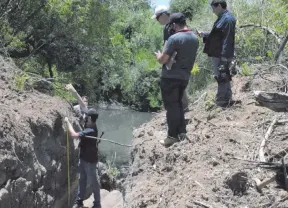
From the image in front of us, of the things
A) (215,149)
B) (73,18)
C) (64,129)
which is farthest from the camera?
(73,18)

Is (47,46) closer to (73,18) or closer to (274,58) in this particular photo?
(73,18)

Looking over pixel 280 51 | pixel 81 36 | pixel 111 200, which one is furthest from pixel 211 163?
pixel 81 36

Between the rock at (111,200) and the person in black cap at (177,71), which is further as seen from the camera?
the rock at (111,200)

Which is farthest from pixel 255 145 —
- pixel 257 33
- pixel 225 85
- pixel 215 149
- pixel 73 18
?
pixel 73 18

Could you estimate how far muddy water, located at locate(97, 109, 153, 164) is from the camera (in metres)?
28.5

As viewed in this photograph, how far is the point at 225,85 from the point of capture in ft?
23.9

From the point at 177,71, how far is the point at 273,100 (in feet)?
4.36

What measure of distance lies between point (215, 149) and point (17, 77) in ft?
18.6

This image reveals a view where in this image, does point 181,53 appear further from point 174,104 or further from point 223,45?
point 223,45

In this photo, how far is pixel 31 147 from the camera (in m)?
8.62

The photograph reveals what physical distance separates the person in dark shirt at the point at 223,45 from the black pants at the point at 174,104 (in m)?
0.91

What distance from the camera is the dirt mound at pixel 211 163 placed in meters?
4.26

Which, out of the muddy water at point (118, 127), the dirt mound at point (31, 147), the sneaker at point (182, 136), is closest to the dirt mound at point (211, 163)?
the sneaker at point (182, 136)

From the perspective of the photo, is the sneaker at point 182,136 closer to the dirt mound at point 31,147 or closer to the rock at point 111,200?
the dirt mound at point 31,147
